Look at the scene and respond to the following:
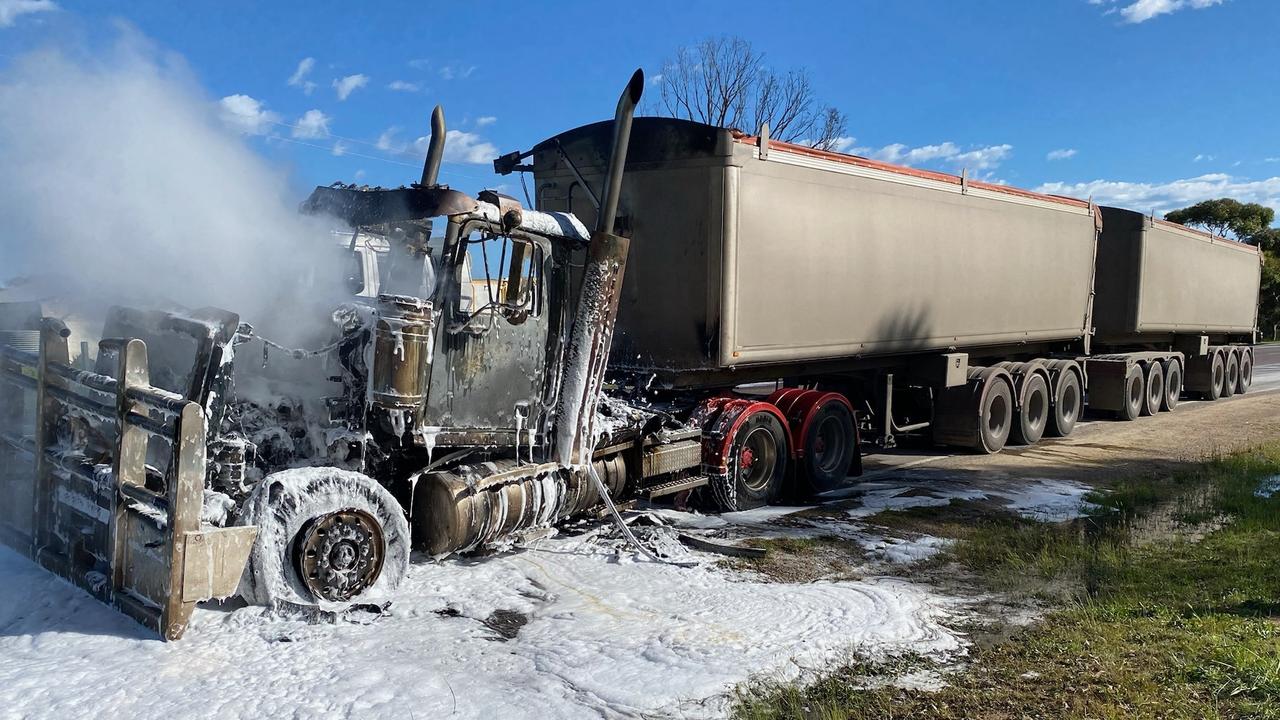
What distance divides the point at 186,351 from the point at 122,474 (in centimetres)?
84

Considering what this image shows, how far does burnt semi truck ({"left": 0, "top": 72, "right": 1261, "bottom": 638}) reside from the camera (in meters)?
4.75

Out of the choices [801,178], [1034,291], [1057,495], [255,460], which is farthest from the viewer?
[1034,291]

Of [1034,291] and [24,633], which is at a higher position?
[1034,291]

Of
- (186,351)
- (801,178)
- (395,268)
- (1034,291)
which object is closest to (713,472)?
(801,178)

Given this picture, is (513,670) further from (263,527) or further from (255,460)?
(255,460)

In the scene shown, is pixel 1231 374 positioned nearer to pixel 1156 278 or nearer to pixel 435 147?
pixel 1156 278

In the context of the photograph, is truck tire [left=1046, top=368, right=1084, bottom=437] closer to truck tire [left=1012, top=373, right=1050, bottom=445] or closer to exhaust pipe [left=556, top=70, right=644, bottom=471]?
truck tire [left=1012, top=373, right=1050, bottom=445]

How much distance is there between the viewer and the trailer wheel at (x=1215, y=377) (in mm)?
21125

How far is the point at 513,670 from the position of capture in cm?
447

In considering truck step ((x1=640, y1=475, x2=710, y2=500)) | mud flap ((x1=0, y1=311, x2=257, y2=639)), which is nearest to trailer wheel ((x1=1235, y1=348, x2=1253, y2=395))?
truck step ((x1=640, y1=475, x2=710, y2=500))

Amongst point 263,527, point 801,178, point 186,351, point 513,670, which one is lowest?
point 513,670

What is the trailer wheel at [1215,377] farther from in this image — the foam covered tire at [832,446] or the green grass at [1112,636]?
the foam covered tire at [832,446]

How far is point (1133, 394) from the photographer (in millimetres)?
16984

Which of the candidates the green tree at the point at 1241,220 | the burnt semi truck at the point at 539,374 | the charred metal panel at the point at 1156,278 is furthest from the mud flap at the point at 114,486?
the green tree at the point at 1241,220
